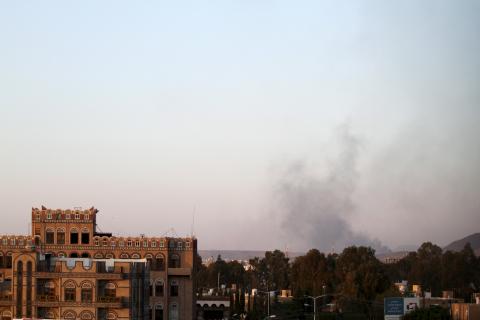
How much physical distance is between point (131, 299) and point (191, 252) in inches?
1278

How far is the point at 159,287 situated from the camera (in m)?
122

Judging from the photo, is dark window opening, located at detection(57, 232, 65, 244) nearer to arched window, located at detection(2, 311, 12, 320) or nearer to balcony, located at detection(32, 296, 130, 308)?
balcony, located at detection(32, 296, 130, 308)

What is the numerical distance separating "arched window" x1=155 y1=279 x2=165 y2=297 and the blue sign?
3722 centimetres

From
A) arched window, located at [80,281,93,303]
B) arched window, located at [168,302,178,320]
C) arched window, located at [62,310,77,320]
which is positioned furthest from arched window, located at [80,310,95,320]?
arched window, located at [168,302,178,320]

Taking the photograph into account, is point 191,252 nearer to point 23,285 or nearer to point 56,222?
point 56,222

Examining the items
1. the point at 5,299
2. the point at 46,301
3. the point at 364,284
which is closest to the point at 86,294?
the point at 46,301

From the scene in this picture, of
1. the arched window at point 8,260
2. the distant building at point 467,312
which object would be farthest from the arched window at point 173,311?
the distant building at point 467,312

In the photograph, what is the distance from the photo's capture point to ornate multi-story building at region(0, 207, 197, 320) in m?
88.6

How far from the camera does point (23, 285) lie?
88500 mm

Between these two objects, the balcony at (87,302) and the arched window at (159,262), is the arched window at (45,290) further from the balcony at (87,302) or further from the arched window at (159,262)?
the arched window at (159,262)

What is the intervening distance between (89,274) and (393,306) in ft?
213

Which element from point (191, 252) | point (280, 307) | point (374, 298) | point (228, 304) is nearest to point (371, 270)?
point (374, 298)

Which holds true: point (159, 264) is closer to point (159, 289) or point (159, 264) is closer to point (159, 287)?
point (159, 287)

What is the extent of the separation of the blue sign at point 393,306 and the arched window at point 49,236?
164 feet
